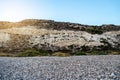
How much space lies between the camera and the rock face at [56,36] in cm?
4838

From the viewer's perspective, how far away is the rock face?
48.4m

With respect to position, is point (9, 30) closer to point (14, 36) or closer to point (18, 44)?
point (14, 36)

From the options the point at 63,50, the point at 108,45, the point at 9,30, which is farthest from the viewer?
the point at 9,30

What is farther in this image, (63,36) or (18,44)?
(63,36)

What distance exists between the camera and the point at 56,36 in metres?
52.1

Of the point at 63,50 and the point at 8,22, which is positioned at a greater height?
the point at 8,22

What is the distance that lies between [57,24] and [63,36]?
6298mm

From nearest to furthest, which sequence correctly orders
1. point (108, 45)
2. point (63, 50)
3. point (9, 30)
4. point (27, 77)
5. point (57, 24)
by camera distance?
point (27, 77) → point (63, 50) → point (108, 45) → point (9, 30) → point (57, 24)

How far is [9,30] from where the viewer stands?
179 feet

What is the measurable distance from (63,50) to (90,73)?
30.3 m

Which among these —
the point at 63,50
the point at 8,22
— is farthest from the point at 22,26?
the point at 63,50

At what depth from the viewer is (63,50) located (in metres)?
46.7

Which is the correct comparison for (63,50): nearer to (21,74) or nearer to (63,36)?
(63,36)

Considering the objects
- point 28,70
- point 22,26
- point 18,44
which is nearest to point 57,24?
point 22,26
